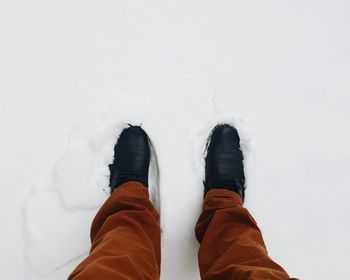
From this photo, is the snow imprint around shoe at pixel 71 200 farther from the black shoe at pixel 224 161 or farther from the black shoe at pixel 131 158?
the black shoe at pixel 224 161

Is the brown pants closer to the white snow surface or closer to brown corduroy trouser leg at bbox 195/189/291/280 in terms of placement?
brown corduroy trouser leg at bbox 195/189/291/280

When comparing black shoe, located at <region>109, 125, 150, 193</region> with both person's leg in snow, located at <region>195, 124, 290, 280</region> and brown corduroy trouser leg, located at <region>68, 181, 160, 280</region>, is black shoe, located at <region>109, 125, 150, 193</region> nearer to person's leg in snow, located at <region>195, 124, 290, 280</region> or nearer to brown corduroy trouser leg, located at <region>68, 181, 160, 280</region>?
brown corduroy trouser leg, located at <region>68, 181, 160, 280</region>

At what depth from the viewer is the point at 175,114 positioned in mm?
1010

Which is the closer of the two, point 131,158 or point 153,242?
point 153,242

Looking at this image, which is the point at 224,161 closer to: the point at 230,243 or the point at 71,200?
the point at 230,243

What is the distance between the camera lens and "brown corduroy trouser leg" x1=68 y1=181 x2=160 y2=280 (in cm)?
63

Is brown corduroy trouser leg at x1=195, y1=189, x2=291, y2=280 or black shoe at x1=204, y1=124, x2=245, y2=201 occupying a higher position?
black shoe at x1=204, y1=124, x2=245, y2=201

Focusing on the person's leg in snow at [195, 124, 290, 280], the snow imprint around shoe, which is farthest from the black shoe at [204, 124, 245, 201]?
the snow imprint around shoe

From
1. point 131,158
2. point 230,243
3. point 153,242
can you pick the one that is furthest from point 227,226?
point 131,158

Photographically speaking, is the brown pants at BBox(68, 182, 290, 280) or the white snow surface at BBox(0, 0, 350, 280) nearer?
the brown pants at BBox(68, 182, 290, 280)

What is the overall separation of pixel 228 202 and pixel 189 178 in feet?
0.51

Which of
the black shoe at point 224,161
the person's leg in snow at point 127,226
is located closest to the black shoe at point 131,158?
the person's leg in snow at point 127,226

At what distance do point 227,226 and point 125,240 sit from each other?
248mm

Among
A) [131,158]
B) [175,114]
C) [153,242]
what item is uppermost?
[175,114]
